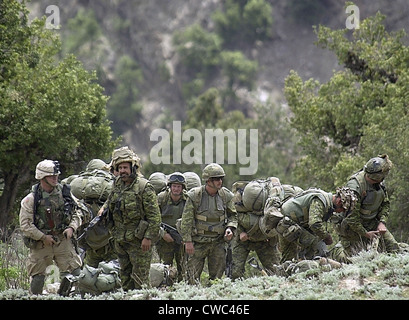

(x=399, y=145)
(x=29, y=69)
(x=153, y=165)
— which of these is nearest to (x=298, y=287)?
(x=399, y=145)

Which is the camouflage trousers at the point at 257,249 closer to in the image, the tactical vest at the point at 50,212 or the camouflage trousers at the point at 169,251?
the camouflage trousers at the point at 169,251

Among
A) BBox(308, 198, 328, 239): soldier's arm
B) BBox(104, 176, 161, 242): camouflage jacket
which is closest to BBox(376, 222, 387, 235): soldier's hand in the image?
BBox(308, 198, 328, 239): soldier's arm

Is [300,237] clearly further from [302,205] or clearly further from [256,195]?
[256,195]

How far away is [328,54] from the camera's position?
4075 inches

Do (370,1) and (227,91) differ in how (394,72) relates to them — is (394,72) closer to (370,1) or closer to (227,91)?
(370,1)

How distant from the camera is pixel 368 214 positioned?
11164 millimetres

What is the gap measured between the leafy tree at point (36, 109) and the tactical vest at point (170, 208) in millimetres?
9656

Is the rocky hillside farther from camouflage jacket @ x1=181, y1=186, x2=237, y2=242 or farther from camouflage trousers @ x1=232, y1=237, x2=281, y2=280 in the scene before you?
camouflage jacket @ x1=181, y1=186, x2=237, y2=242

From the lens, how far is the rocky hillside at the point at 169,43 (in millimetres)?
106688

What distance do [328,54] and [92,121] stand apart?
80356 millimetres

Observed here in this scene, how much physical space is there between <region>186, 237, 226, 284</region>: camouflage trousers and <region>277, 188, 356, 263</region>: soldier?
100 cm

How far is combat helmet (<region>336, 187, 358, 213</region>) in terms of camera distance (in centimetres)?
1045

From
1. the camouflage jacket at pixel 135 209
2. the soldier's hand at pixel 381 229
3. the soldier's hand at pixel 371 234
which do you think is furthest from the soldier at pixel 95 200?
the soldier's hand at pixel 381 229
